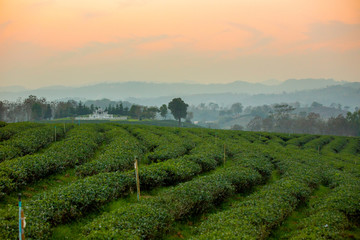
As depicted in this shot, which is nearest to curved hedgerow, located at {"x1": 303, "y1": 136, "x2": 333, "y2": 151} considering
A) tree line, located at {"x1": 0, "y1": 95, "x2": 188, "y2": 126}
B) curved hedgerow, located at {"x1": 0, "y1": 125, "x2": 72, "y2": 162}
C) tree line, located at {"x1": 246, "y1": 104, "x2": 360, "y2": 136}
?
curved hedgerow, located at {"x1": 0, "y1": 125, "x2": 72, "y2": 162}

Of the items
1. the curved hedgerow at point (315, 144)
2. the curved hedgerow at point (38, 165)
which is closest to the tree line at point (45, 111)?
the curved hedgerow at point (315, 144)

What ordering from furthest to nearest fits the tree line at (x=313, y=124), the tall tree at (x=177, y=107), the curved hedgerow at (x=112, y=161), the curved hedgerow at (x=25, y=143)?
the tree line at (x=313, y=124), the tall tree at (x=177, y=107), the curved hedgerow at (x=25, y=143), the curved hedgerow at (x=112, y=161)

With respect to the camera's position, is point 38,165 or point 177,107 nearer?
point 38,165

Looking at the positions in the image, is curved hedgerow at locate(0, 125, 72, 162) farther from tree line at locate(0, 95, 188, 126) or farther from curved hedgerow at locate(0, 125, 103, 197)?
tree line at locate(0, 95, 188, 126)

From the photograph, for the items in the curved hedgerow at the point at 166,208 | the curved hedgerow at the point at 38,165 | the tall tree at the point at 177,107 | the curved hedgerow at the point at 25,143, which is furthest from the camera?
the tall tree at the point at 177,107

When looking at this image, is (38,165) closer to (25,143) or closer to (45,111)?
(25,143)

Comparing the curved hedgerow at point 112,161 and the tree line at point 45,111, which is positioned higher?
the tree line at point 45,111

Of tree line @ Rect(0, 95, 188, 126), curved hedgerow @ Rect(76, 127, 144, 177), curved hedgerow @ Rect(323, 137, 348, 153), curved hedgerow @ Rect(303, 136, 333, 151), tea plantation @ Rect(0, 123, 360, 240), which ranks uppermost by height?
tree line @ Rect(0, 95, 188, 126)

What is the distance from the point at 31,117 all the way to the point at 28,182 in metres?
95.5

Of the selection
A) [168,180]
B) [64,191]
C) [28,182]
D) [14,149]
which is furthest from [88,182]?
[14,149]

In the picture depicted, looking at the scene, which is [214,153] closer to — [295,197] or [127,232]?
[295,197]

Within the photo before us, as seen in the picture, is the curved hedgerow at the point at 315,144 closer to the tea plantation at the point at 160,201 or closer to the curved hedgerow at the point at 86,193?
the tea plantation at the point at 160,201

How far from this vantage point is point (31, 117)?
95.3 m

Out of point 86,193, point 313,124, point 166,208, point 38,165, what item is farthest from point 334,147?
point 313,124
